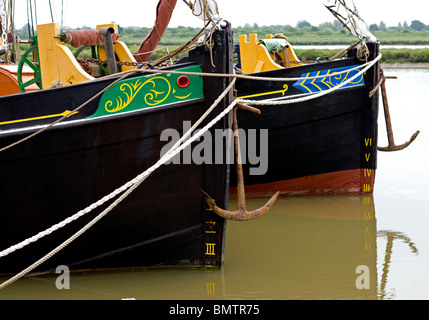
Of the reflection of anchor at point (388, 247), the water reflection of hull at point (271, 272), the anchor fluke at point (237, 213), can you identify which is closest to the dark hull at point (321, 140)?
the water reflection of hull at point (271, 272)

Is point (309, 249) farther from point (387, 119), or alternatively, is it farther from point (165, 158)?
point (387, 119)

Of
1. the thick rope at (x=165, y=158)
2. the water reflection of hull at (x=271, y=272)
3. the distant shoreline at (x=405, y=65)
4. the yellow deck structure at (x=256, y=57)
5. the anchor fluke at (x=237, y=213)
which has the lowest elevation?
the water reflection of hull at (x=271, y=272)

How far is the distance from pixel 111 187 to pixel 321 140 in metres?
3.84

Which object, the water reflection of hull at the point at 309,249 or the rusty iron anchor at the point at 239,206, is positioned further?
the water reflection of hull at the point at 309,249

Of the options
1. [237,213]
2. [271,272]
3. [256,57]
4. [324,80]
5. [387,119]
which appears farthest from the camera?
[256,57]

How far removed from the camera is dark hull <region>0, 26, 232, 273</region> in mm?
5500

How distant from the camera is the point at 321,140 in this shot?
8812 mm

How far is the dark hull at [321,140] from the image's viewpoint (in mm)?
8570

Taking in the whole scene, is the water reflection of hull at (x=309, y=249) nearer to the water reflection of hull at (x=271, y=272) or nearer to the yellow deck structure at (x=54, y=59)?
the water reflection of hull at (x=271, y=272)

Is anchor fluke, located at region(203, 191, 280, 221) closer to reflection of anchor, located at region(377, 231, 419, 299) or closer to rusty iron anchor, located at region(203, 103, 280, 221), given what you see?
rusty iron anchor, located at region(203, 103, 280, 221)

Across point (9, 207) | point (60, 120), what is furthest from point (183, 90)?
point (9, 207)

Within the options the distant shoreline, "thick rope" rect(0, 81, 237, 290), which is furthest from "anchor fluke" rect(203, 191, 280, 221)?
the distant shoreline

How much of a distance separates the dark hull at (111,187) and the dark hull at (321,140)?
A: 276 centimetres

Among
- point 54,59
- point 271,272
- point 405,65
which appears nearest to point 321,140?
point 271,272
